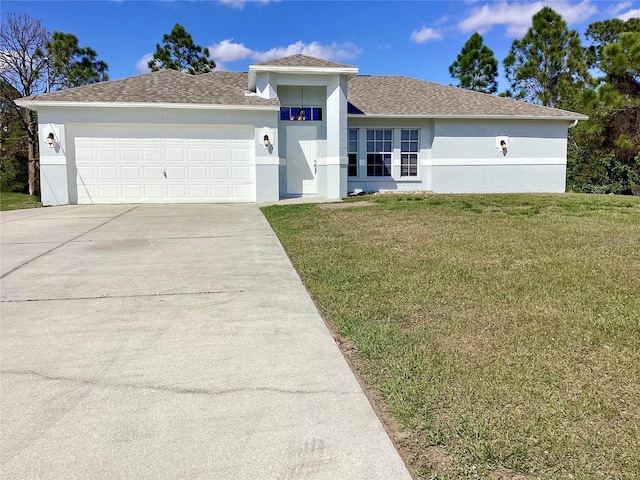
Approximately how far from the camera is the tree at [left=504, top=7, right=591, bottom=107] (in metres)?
28.3

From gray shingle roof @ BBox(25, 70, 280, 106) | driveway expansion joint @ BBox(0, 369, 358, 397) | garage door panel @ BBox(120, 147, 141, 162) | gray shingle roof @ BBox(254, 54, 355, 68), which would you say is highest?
gray shingle roof @ BBox(254, 54, 355, 68)

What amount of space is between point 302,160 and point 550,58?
20.2 metres

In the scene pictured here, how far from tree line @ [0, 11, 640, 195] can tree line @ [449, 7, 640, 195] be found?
4cm

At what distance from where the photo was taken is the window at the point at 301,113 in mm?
17234

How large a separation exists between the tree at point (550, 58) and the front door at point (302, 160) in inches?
688

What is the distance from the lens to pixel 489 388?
304 cm

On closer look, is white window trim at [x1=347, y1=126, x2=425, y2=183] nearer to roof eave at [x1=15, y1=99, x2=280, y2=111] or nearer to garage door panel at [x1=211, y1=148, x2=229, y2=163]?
roof eave at [x1=15, y1=99, x2=280, y2=111]

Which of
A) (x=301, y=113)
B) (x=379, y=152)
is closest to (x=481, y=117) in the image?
(x=379, y=152)

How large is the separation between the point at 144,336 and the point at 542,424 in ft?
10.4

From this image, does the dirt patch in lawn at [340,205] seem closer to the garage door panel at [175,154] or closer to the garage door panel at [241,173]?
the garage door panel at [241,173]

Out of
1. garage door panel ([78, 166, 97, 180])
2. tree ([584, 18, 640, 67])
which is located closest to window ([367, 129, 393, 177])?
garage door panel ([78, 166, 97, 180])

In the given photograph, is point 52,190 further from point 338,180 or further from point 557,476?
point 557,476

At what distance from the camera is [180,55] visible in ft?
113

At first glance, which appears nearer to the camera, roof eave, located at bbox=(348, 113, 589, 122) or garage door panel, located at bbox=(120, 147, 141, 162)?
garage door panel, located at bbox=(120, 147, 141, 162)
